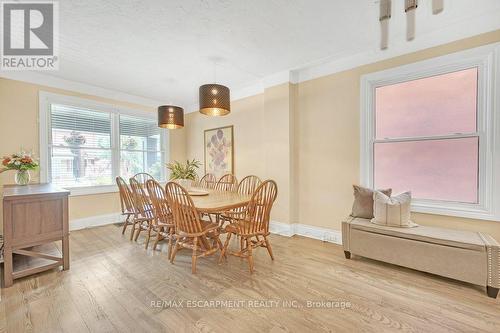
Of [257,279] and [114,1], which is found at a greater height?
[114,1]

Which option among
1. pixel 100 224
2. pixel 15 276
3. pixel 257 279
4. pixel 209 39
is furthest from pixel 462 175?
pixel 100 224

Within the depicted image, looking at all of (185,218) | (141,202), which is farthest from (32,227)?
(185,218)

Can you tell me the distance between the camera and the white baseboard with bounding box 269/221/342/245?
3189mm

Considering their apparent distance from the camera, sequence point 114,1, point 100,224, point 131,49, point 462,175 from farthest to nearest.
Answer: point 100,224
point 131,49
point 462,175
point 114,1

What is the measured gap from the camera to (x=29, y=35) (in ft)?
7.93

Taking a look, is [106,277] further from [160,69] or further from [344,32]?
[344,32]

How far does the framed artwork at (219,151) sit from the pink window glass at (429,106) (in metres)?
2.67

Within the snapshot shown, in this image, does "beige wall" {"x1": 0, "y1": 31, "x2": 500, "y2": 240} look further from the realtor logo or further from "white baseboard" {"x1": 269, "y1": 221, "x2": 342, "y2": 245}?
the realtor logo

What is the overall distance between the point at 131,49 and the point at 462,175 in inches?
164

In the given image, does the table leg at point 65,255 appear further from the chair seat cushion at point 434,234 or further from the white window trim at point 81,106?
the chair seat cushion at point 434,234

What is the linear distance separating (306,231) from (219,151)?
243 cm

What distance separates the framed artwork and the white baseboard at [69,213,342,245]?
156 cm

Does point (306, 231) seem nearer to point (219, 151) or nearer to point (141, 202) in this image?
point (219, 151)

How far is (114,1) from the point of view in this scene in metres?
1.94
